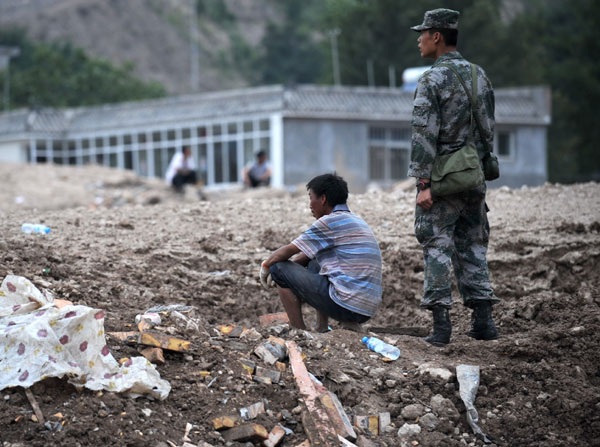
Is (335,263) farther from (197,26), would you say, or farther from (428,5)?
(197,26)

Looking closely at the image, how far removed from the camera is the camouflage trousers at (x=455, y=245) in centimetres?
514

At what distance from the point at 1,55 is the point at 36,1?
91.9 feet

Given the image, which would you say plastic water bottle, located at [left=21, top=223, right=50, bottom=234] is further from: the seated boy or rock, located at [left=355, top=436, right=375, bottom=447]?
rock, located at [left=355, top=436, right=375, bottom=447]

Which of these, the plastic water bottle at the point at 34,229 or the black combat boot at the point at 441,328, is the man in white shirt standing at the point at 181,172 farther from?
the black combat boot at the point at 441,328

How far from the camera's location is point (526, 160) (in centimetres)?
2834

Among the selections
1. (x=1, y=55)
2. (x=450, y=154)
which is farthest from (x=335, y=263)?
(x=1, y=55)

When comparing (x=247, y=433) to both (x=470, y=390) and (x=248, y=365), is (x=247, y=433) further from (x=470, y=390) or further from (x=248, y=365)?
(x=470, y=390)

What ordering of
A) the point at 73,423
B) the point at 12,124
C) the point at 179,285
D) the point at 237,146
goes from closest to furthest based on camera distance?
the point at 73,423 → the point at 179,285 → the point at 237,146 → the point at 12,124

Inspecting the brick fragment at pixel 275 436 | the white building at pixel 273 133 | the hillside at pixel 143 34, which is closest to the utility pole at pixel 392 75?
the white building at pixel 273 133

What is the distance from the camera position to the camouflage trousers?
5137 millimetres

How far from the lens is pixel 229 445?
404 centimetres

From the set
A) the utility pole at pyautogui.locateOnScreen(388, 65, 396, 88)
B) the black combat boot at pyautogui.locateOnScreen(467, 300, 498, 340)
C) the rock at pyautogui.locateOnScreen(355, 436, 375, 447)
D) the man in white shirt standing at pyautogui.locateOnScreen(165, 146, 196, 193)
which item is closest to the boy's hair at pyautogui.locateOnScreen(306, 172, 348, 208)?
the black combat boot at pyautogui.locateOnScreen(467, 300, 498, 340)

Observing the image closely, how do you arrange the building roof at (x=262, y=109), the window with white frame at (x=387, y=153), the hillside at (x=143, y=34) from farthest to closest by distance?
the hillside at (x=143, y=34), the window with white frame at (x=387, y=153), the building roof at (x=262, y=109)

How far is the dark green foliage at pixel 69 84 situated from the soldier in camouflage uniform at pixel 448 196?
115ft
